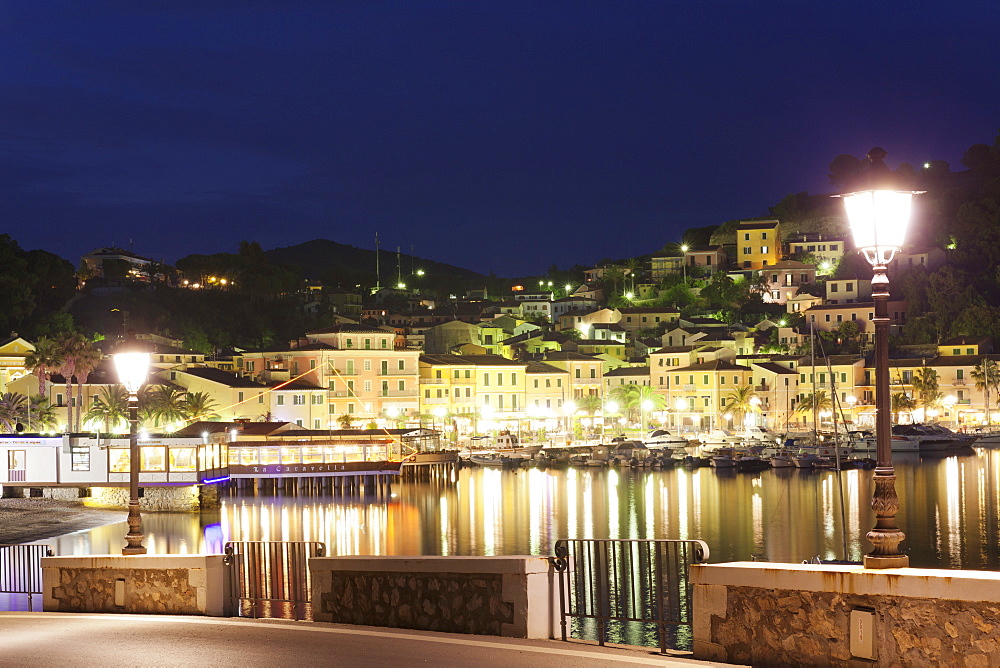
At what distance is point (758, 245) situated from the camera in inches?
5851

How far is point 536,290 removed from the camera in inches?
7121

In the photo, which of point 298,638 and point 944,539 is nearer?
point 298,638

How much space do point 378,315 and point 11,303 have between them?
53362 millimetres

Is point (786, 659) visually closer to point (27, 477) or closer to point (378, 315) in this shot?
point (27, 477)

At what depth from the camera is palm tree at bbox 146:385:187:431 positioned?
75812mm

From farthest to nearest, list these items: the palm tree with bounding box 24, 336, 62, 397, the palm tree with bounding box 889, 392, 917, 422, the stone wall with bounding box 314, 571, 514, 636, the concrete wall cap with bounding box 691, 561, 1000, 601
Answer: the palm tree with bounding box 889, 392, 917, 422
the palm tree with bounding box 24, 336, 62, 397
the stone wall with bounding box 314, 571, 514, 636
the concrete wall cap with bounding box 691, 561, 1000, 601

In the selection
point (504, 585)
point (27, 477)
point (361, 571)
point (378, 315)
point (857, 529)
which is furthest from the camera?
point (378, 315)

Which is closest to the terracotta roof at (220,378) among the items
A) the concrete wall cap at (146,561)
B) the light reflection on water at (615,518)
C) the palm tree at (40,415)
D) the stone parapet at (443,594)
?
the palm tree at (40,415)

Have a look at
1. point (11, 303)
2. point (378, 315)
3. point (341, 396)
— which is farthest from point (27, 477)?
point (378, 315)

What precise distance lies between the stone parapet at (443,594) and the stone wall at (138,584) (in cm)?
136

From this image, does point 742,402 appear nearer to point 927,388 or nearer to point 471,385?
point 927,388

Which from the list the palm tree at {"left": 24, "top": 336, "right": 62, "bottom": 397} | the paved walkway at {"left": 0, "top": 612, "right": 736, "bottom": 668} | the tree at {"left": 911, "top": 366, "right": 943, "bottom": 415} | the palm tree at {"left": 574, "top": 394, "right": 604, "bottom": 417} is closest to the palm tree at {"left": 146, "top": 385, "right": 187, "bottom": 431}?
the palm tree at {"left": 24, "top": 336, "right": 62, "bottom": 397}

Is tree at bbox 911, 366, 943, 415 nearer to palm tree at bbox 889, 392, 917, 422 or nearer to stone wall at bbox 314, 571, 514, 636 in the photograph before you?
palm tree at bbox 889, 392, 917, 422

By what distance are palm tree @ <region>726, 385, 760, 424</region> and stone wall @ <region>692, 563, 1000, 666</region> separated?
90.7 m
